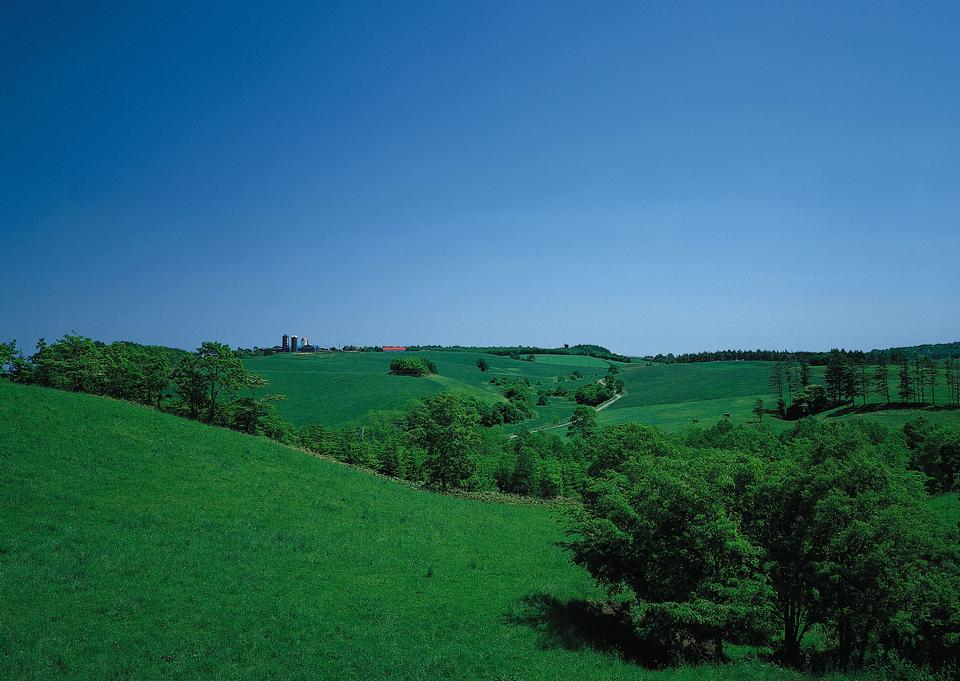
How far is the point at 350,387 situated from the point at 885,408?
12451cm

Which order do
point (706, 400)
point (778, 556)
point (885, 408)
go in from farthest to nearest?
point (706, 400), point (885, 408), point (778, 556)

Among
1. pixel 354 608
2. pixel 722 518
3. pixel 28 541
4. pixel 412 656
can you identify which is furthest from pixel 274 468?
pixel 722 518

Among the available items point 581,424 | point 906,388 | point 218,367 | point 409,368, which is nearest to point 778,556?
point 218,367

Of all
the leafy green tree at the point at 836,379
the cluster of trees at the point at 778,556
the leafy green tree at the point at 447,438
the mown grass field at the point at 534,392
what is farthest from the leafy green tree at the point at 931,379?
the cluster of trees at the point at 778,556

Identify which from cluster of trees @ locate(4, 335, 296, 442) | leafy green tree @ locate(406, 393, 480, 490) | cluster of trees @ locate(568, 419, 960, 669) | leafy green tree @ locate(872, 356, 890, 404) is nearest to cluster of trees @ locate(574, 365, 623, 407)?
leafy green tree @ locate(872, 356, 890, 404)

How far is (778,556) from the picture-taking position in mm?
20812

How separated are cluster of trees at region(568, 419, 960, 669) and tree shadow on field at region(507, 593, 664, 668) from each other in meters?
0.69

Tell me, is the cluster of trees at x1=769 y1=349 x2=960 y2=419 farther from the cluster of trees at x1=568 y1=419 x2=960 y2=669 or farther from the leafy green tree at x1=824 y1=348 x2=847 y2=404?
the cluster of trees at x1=568 y1=419 x2=960 y2=669

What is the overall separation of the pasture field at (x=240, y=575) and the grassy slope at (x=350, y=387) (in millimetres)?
74608

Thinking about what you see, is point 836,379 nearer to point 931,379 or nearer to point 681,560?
point 931,379

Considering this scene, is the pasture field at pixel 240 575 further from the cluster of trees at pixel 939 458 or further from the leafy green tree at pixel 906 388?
the leafy green tree at pixel 906 388

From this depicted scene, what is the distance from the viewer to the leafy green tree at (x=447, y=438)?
175ft

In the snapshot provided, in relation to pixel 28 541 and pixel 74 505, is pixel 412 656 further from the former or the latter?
pixel 74 505

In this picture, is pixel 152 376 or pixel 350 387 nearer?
pixel 152 376
